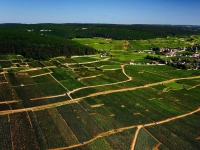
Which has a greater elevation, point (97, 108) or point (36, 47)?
point (36, 47)

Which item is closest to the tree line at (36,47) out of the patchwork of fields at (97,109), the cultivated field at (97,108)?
the cultivated field at (97,108)

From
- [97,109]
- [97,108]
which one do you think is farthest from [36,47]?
[97,109]

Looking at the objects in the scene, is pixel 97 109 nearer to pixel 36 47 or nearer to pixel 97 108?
pixel 97 108

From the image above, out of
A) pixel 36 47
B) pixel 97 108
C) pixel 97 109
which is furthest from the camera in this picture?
pixel 36 47

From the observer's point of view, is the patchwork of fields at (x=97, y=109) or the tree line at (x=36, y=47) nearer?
the patchwork of fields at (x=97, y=109)

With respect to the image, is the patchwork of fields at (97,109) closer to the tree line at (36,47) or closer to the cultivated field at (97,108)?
the cultivated field at (97,108)

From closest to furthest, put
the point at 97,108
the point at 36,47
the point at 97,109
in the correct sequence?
the point at 97,109
the point at 97,108
the point at 36,47

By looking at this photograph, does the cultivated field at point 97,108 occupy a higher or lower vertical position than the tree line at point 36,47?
lower

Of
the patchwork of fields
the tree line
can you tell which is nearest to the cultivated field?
the patchwork of fields

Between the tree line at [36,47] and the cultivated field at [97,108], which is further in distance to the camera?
the tree line at [36,47]
